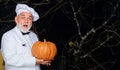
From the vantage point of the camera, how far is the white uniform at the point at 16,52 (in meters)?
5.02

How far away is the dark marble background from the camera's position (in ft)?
24.5

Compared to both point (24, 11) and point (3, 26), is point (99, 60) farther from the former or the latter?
point (24, 11)

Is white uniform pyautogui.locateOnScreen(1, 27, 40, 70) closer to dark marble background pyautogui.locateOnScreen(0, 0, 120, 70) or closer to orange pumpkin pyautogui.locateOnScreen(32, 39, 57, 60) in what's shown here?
orange pumpkin pyautogui.locateOnScreen(32, 39, 57, 60)

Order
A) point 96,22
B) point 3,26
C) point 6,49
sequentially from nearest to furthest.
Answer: point 6,49 < point 3,26 < point 96,22

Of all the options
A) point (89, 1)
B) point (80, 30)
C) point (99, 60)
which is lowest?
point (99, 60)

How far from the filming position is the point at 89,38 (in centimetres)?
779

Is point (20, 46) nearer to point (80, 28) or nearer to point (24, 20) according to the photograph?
point (24, 20)

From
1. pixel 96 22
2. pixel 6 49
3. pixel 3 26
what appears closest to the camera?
pixel 6 49

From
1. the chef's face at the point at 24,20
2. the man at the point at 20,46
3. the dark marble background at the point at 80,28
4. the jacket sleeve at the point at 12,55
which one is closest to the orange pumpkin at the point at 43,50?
the man at the point at 20,46

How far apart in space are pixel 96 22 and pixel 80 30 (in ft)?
1.17

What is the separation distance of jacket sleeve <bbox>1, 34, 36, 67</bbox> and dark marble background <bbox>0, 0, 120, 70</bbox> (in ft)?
7.44

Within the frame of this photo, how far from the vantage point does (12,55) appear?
501 cm

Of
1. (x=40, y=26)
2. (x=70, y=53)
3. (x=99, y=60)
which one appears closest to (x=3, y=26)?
(x=40, y=26)

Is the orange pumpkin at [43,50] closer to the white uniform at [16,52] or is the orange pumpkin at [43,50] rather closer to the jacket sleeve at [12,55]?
the white uniform at [16,52]
